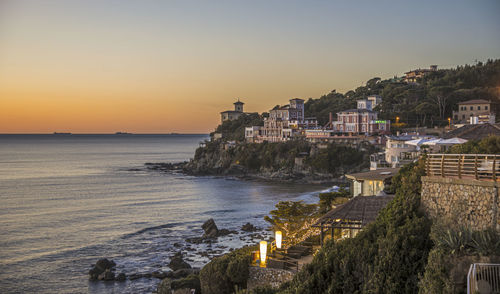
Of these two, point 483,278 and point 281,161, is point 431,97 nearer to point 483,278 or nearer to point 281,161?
point 281,161

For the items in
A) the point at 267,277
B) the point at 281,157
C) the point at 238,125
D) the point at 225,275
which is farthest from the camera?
the point at 238,125

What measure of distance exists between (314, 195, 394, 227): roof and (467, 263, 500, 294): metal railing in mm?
6192

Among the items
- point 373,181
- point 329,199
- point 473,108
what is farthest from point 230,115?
point 373,181

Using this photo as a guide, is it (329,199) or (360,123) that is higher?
(360,123)

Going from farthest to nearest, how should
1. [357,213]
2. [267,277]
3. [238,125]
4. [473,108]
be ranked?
[238,125], [473,108], [267,277], [357,213]

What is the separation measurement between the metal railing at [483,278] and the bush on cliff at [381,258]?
1.60m

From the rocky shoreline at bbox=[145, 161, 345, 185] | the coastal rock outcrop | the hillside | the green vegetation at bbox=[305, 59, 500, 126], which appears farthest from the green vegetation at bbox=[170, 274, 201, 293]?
the green vegetation at bbox=[305, 59, 500, 126]

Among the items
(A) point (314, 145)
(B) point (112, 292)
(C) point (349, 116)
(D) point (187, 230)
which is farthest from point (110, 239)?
(C) point (349, 116)

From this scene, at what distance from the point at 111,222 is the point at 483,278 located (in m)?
38.0

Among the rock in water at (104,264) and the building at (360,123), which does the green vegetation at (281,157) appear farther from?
the rock in water at (104,264)

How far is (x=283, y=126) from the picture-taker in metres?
101

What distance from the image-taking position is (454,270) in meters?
8.02

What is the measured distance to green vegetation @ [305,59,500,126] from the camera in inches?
3376

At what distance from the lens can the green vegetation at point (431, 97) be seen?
281 feet
